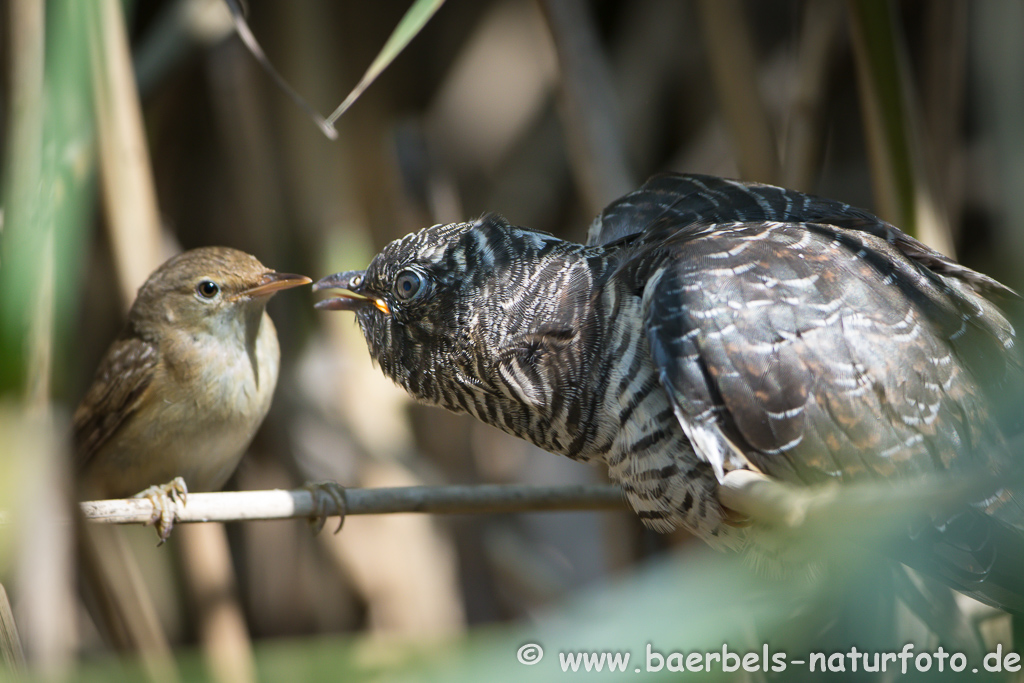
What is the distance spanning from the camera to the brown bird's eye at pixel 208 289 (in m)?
1.92

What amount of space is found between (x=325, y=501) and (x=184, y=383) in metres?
0.54

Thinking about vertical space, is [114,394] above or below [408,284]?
below

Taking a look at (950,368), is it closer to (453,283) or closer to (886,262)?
(886,262)

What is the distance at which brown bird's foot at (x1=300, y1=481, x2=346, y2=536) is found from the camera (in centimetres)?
154

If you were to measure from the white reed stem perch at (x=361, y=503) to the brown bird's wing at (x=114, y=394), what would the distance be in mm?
487

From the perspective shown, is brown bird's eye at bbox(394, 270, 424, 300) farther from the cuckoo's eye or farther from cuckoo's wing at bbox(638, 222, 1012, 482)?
cuckoo's wing at bbox(638, 222, 1012, 482)

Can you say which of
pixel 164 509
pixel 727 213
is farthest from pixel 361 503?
pixel 727 213

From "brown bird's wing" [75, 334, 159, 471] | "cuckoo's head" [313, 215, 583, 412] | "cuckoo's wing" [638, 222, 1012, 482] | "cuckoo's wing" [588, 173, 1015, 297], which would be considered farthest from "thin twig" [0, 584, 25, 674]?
"cuckoo's wing" [588, 173, 1015, 297]

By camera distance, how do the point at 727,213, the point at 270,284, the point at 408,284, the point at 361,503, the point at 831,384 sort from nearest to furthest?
the point at 831,384, the point at 361,503, the point at 408,284, the point at 727,213, the point at 270,284

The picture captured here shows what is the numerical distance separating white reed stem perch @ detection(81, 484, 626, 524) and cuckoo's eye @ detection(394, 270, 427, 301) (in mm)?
366

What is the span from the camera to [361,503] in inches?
58.4

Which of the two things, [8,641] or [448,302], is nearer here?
[8,641]

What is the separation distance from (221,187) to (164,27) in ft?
2.22

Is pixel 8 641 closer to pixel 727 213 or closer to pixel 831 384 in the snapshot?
pixel 831 384
